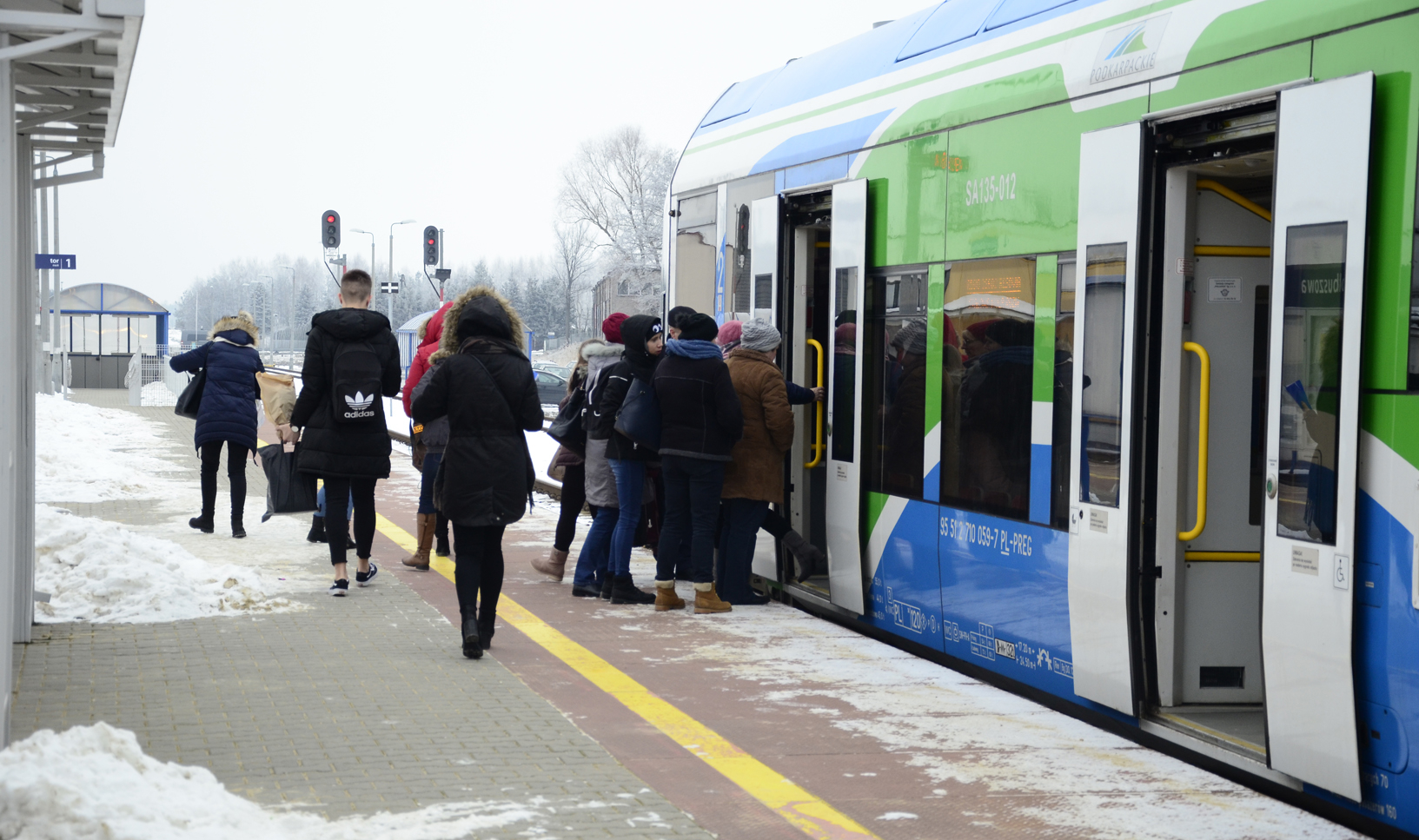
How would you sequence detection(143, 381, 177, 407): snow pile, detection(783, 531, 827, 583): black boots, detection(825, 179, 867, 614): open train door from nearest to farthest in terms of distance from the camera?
1. detection(825, 179, 867, 614): open train door
2. detection(783, 531, 827, 583): black boots
3. detection(143, 381, 177, 407): snow pile

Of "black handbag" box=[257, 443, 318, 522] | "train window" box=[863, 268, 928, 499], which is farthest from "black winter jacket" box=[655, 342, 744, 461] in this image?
"black handbag" box=[257, 443, 318, 522]

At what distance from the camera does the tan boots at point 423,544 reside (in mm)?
9836

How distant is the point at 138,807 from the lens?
13.2ft

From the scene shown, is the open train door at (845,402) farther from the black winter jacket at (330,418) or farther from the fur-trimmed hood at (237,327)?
the fur-trimmed hood at (237,327)

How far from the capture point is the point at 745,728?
19.2 feet

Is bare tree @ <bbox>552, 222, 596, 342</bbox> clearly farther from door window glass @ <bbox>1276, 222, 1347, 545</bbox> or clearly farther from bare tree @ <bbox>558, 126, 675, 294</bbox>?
door window glass @ <bbox>1276, 222, 1347, 545</bbox>

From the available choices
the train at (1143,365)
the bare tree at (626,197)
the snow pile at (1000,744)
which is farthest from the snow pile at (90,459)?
the bare tree at (626,197)

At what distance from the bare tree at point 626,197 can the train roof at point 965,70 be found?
60.6 m

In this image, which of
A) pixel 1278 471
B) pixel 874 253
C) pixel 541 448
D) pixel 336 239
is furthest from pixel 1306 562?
pixel 336 239

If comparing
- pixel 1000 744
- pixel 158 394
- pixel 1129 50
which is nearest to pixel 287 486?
pixel 1000 744

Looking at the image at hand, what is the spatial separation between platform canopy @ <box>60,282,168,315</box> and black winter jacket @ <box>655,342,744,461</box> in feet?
142

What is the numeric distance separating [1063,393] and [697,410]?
2799 millimetres

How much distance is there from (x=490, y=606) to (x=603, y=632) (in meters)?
0.84

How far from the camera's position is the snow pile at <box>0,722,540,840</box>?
388cm
